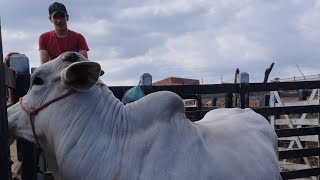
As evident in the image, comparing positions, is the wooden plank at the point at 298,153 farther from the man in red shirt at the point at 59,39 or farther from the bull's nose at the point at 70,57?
the bull's nose at the point at 70,57

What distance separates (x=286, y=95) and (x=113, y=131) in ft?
67.2

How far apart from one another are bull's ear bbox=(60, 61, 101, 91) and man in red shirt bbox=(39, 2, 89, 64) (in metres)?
1.48

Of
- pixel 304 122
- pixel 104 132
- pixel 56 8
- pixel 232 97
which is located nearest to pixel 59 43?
pixel 56 8

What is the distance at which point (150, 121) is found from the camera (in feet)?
9.23

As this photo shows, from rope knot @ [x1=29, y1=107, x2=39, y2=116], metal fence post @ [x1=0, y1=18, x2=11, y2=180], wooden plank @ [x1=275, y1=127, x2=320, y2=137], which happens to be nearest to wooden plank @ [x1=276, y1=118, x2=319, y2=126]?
wooden plank @ [x1=275, y1=127, x2=320, y2=137]

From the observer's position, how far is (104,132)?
2.79 m

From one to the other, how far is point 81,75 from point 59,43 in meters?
1.61

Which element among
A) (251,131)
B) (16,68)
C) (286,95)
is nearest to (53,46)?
(16,68)

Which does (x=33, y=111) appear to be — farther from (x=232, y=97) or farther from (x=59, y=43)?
(x=232, y=97)

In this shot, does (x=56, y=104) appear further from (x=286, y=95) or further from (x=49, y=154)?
(x=286, y=95)

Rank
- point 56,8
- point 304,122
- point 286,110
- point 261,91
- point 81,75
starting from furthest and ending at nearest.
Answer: point 304,122, point 286,110, point 261,91, point 56,8, point 81,75

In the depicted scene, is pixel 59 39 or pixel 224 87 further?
pixel 224 87

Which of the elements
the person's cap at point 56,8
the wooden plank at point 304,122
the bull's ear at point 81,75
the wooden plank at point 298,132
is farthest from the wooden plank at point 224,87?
the bull's ear at point 81,75

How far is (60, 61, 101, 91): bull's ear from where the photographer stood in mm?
2670
